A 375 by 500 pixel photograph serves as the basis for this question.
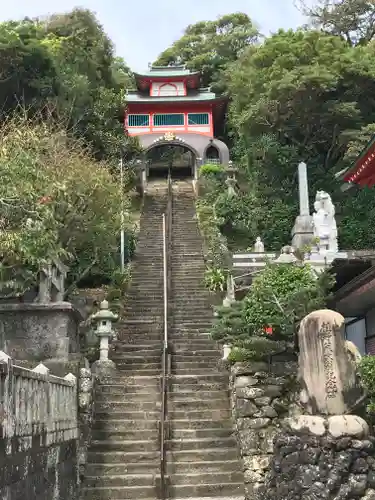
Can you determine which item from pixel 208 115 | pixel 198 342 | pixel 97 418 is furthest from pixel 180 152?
pixel 97 418

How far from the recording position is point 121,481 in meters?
8.09

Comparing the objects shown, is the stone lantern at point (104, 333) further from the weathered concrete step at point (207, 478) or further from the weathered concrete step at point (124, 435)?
the weathered concrete step at point (207, 478)

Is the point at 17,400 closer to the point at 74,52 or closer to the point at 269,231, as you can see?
the point at 269,231

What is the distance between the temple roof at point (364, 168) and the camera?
9.42 m

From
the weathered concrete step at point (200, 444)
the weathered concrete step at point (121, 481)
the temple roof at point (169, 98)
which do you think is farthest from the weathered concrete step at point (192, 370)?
the temple roof at point (169, 98)

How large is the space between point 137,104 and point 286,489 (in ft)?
99.8

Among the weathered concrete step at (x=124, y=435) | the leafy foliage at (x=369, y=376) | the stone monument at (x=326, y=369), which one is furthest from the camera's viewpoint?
the weathered concrete step at (x=124, y=435)

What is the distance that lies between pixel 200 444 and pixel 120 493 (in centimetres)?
149

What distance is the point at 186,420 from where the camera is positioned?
9.25m

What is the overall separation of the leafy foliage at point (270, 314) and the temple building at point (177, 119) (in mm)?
24011

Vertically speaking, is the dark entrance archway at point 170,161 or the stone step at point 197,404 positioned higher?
the dark entrance archway at point 170,161

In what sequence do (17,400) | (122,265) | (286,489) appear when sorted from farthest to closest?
1. (122,265)
2. (286,489)
3. (17,400)

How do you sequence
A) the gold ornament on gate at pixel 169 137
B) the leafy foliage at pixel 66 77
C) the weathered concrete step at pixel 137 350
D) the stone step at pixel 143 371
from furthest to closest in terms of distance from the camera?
1. the gold ornament on gate at pixel 169 137
2. the leafy foliage at pixel 66 77
3. the weathered concrete step at pixel 137 350
4. the stone step at pixel 143 371

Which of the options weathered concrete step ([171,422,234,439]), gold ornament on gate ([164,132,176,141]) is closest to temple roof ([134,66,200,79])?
gold ornament on gate ([164,132,176,141])
